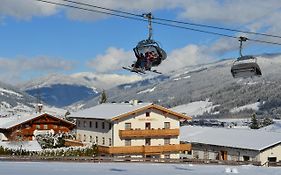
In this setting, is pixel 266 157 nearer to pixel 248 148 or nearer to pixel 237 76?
pixel 248 148

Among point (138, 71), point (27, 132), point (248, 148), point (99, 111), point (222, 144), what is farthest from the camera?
point (27, 132)

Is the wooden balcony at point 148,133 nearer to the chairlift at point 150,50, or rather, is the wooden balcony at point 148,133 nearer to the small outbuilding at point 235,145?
the small outbuilding at point 235,145

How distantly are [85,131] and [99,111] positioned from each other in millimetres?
3178

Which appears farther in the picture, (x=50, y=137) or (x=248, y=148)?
(x=50, y=137)

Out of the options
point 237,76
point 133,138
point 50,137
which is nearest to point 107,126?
point 133,138

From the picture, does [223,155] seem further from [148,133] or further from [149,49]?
[149,49]

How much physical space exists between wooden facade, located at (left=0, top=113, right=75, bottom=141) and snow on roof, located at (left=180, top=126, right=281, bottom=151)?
18160mm

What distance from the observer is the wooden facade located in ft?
229

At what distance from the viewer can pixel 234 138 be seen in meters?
62.5

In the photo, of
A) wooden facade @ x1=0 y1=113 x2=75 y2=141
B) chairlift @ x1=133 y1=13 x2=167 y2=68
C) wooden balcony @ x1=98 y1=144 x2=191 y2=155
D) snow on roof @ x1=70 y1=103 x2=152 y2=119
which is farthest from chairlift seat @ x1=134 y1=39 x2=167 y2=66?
wooden facade @ x1=0 y1=113 x2=75 y2=141

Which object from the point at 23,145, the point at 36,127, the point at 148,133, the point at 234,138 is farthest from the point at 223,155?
the point at 36,127

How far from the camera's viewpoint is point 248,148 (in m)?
56.0

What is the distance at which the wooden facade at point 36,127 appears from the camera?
69750mm

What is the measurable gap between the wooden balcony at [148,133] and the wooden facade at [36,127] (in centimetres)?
1722
